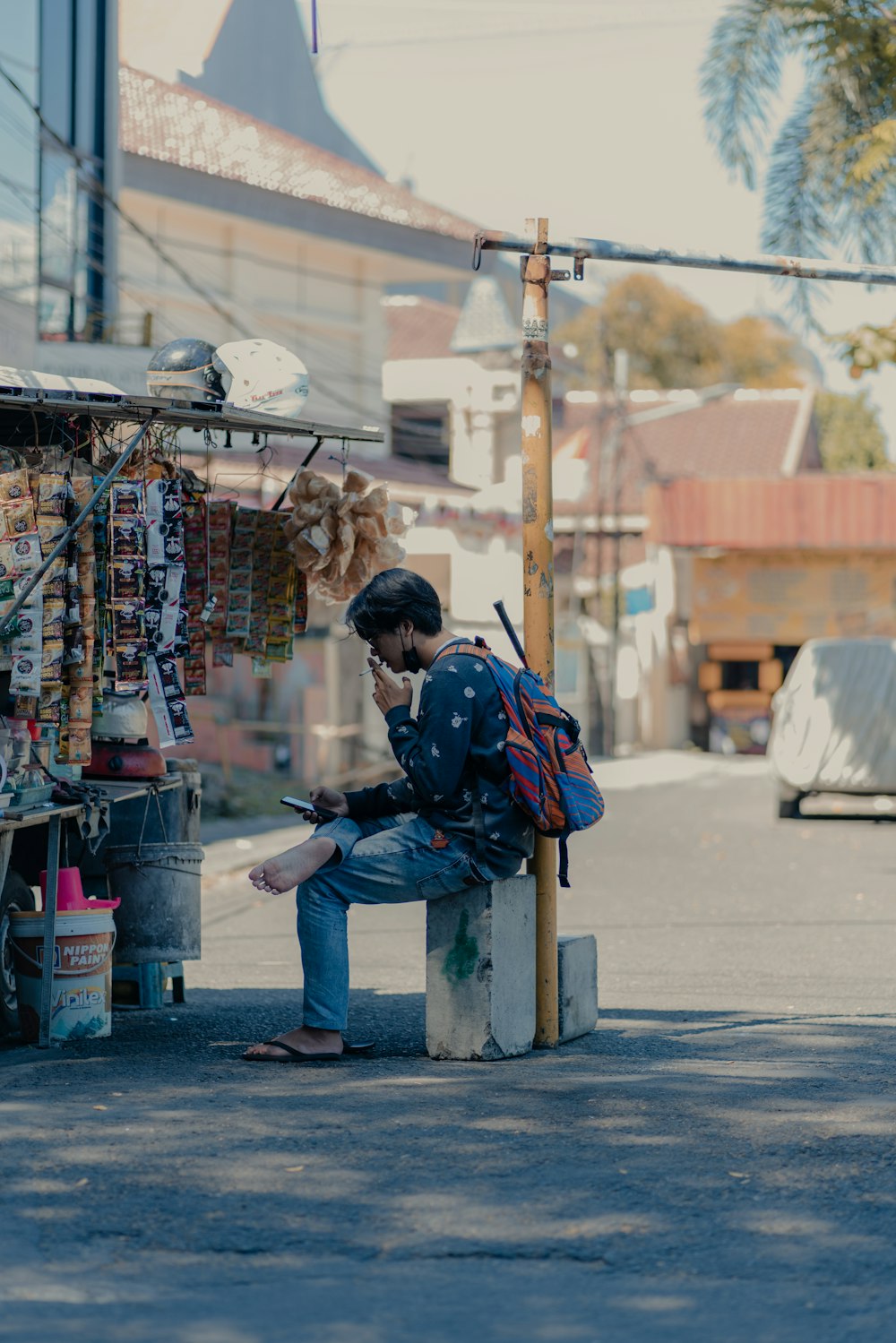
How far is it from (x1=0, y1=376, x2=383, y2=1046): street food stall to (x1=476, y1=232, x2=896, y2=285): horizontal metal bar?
104 centimetres

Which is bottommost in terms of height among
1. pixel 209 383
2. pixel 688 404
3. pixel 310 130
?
pixel 209 383

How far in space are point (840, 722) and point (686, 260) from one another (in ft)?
43.7

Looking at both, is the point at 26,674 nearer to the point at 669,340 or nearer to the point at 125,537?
the point at 125,537

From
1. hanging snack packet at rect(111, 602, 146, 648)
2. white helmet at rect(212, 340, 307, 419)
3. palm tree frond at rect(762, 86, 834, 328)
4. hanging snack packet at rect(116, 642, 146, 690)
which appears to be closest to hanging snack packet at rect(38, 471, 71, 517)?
hanging snack packet at rect(111, 602, 146, 648)

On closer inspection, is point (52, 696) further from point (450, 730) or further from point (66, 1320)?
point (66, 1320)

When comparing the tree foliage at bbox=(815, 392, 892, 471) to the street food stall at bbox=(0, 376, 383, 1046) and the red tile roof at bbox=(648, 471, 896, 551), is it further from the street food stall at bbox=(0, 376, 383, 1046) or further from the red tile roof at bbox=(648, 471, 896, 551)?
the street food stall at bbox=(0, 376, 383, 1046)

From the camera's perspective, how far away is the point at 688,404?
37.8m

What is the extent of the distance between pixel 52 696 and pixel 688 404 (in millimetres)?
32076

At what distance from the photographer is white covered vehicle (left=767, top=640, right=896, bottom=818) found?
20.4m

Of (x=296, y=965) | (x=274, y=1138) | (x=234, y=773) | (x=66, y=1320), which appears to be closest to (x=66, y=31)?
(x=234, y=773)

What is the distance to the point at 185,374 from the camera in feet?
24.4

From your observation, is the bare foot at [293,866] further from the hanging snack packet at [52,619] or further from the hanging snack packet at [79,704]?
the hanging snack packet at [52,619]

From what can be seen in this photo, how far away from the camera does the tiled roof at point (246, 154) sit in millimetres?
23750

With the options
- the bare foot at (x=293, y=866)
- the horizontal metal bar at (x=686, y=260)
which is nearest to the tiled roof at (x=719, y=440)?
the horizontal metal bar at (x=686, y=260)
